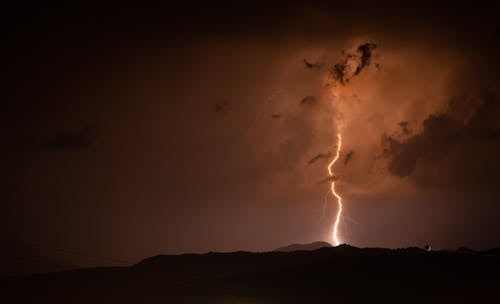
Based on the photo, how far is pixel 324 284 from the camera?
91.4m

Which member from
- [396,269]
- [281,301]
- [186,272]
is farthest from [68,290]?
[396,269]

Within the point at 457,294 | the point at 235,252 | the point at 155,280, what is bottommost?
the point at 457,294

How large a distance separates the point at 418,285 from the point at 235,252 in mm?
74707

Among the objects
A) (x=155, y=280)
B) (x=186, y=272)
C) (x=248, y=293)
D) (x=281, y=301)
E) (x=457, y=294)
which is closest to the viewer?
(x=457, y=294)

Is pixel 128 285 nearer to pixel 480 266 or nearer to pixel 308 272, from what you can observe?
pixel 308 272

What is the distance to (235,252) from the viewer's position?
155 meters

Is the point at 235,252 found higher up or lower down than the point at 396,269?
higher up

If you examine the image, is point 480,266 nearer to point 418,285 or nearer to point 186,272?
point 418,285

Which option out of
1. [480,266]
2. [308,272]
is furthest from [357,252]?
[480,266]

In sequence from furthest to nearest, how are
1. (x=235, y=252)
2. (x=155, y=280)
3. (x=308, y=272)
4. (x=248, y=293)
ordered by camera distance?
1. (x=235, y=252)
2. (x=155, y=280)
3. (x=308, y=272)
4. (x=248, y=293)

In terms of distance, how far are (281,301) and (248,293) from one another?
8197 millimetres

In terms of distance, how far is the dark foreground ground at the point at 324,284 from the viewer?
8194 cm

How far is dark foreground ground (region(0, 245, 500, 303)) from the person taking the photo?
8194 centimetres

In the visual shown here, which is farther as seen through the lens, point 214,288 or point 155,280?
point 155,280
